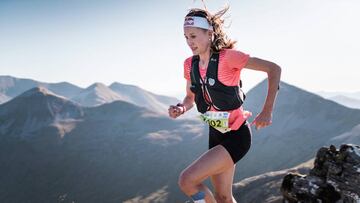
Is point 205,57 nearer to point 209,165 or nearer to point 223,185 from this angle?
point 209,165

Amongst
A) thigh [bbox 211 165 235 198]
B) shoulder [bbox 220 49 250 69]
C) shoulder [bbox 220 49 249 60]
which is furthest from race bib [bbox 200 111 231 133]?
shoulder [bbox 220 49 249 60]

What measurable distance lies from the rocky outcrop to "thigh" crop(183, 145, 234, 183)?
6.74ft

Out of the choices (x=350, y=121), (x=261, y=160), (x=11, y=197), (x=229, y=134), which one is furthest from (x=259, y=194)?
(x=11, y=197)

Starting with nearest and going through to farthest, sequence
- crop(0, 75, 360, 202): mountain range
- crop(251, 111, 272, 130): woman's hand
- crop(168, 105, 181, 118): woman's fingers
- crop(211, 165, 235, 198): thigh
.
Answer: crop(251, 111, 272, 130): woman's hand
crop(211, 165, 235, 198): thigh
crop(168, 105, 181, 118): woman's fingers
crop(0, 75, 360, 202): mountain range

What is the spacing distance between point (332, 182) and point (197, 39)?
3823mm

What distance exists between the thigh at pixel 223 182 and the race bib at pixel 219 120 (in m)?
0.67

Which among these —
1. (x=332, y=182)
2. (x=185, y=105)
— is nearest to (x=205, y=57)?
(x=185, y=105)

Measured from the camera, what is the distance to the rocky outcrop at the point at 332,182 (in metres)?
7.01

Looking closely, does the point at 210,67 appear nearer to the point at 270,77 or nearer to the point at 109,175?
the point at 270,77

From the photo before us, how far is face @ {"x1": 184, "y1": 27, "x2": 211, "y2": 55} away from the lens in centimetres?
639

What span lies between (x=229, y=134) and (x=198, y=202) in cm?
126

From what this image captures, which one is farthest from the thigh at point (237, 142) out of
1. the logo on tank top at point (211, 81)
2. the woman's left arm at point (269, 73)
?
the logo on tank top at point (211, 81)

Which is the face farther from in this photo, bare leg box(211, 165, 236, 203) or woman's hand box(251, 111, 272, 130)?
bare leg box(211, 165, 236, 203)

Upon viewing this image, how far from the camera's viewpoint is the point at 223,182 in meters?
6.46
